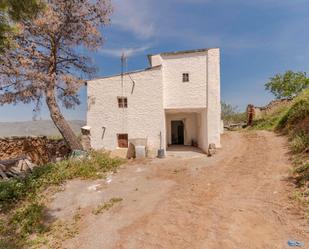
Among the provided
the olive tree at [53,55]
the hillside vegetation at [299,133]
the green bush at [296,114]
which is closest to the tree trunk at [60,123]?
the olive tree at [53,55]

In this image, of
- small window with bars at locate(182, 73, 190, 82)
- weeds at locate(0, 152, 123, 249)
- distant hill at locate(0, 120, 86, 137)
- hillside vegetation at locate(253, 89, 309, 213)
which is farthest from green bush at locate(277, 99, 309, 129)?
distant hill at locate(0, 120, 86, 137)

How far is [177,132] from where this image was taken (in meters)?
19.3

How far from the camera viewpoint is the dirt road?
5.80 m

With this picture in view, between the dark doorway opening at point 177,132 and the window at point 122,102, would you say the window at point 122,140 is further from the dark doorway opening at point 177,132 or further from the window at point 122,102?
the dark doorway opening at point 177,132

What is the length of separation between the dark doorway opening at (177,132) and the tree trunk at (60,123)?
7404 mm

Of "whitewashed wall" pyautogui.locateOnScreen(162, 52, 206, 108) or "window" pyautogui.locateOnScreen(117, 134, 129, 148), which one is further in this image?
"window" pyautogui.locateOnScreen(117, 134, 129, 148)

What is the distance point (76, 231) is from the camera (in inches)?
275

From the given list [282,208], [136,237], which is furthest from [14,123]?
[282,208]

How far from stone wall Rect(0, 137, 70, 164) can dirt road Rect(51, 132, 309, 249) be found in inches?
237

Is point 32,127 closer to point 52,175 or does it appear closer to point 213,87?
point 52,175

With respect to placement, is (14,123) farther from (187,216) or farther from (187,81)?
(187,216)

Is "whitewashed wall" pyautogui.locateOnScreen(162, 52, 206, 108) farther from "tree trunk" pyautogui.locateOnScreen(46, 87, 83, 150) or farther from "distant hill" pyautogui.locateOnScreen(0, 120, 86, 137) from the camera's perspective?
"distant hill" pyautogui.locateOnScreen(0, 120, 86, 137)

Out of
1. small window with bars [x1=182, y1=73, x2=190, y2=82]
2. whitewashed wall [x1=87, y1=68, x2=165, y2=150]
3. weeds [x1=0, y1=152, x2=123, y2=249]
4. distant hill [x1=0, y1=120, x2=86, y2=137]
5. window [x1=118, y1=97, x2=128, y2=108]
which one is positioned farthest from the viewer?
distant hill [x1=0, y1=120, x2=86, y2=137]

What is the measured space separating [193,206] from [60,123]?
908 centimetres
